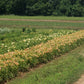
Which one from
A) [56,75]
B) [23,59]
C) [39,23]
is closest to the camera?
[56,75]

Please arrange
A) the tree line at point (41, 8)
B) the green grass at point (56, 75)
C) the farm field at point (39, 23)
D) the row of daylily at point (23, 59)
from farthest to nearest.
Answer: the tree line at point (41, 8) → the farm field at point (39, 23) → the row of daylily at point (23, 59) → the green grass at point (56, 75)

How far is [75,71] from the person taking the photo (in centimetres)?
857

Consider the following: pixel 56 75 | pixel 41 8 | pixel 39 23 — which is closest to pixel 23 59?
pixel 56 75

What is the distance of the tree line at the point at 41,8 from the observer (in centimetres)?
6041

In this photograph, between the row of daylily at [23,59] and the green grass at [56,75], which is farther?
the row of daylily at [23,59]

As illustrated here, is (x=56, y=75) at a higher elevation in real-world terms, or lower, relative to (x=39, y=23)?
higher

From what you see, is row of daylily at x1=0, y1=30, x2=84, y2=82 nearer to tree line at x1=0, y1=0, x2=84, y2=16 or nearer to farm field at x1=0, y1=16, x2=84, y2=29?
farm field at x1=0, y1=16, x2=84, y2=29

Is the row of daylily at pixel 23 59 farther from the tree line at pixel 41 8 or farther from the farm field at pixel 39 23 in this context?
the tree line at pixel 41 8

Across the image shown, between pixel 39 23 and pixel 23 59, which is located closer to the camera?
pixel 23 59

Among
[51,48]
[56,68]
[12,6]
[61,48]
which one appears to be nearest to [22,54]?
[56,68]

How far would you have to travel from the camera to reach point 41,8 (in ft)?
201

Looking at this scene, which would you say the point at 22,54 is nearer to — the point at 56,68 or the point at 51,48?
the point at 56,68

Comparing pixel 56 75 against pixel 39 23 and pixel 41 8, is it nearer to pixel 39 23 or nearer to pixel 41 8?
pixel 39 23

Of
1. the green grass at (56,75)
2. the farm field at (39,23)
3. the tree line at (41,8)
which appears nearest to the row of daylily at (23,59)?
the green grass at (56,75)
